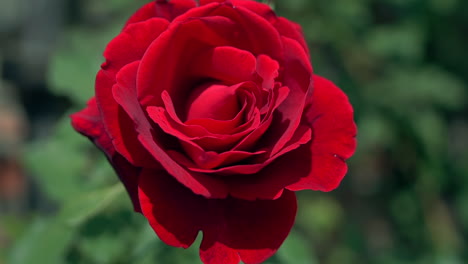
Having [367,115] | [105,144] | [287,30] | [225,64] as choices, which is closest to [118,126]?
[105,144]

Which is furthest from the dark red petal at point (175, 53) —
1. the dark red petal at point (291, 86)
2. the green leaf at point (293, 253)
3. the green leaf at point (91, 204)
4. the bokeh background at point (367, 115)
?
the bokeh background at point (367, 115)

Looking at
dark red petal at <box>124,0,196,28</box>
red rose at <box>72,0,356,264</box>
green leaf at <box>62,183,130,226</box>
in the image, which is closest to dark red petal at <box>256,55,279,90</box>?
red rose at <box>72,0,356,264</box>

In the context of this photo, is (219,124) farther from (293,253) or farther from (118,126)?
(293,253)

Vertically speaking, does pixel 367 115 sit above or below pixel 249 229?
below

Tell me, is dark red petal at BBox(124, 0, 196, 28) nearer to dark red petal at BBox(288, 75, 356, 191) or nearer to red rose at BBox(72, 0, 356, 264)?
red rose at BBox(72, 0, 356, 264)

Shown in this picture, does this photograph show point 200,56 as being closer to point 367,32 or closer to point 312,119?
point 312,119

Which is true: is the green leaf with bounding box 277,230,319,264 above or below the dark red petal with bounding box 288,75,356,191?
below

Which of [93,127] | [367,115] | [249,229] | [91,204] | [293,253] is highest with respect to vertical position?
[93,127]
